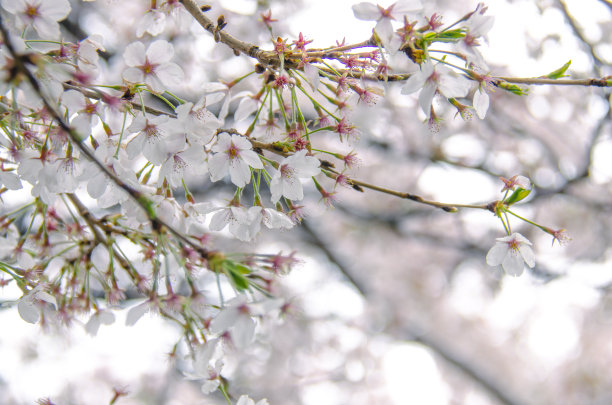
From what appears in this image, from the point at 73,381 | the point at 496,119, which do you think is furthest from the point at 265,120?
the point at 73,381

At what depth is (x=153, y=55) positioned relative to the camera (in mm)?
864

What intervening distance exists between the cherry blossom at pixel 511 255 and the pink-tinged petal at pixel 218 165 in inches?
22.9

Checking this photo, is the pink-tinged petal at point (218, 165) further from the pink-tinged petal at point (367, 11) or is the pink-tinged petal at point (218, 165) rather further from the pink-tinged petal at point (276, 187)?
the pink-tinged petal at point (367, 11)

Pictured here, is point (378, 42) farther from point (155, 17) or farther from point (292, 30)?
point (292, 30)

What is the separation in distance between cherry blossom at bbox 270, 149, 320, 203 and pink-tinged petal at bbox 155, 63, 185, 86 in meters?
0.26

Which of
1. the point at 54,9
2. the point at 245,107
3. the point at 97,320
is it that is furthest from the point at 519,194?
the point at 97,320

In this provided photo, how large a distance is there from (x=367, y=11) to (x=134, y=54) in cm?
41

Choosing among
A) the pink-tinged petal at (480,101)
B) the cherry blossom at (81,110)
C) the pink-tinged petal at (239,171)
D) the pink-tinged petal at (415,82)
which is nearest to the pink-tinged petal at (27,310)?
the cherry blossom at (81,110)

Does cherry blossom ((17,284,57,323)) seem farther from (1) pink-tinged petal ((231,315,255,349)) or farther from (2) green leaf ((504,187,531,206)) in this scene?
(2) green leaf ((504,187,531,206))

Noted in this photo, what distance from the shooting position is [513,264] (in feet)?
3.32

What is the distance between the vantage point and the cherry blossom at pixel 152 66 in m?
0.83

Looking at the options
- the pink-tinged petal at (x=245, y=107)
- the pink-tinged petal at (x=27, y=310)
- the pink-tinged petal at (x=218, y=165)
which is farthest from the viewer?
the pink-tinged petal at (x=245, y=107)

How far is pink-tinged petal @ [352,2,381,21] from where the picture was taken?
0.78 meters

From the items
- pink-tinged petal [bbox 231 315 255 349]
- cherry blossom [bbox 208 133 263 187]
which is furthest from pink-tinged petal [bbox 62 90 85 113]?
pink-tinged petal [bbox 231 315 255 349]
